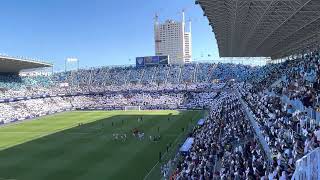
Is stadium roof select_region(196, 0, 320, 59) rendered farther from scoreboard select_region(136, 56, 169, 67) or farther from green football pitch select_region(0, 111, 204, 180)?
scoreboard select_region(136, 56, 169, 67)

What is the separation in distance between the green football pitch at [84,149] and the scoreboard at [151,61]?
55149mm

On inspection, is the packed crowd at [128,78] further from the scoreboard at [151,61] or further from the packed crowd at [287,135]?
the packed crowd at [287,135]

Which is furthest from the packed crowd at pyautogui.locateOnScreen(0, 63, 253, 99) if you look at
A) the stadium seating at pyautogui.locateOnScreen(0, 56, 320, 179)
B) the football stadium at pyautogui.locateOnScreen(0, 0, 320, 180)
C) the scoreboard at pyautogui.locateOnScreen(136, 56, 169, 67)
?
the football stadium at pyautogui.locateOnScreen(0, 0, 320, 180)

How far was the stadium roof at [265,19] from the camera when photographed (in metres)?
27.8

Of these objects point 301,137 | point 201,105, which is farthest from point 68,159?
point 201,105

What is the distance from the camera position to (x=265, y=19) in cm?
3375

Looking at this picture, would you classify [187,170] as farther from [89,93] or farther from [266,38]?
[89,93]

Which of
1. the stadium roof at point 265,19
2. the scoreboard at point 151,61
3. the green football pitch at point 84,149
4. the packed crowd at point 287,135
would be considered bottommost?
the green football pitch at point 84,149

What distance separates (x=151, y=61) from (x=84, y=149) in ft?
258

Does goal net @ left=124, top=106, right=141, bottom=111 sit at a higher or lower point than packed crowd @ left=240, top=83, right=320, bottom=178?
lower

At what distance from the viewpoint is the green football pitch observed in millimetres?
30297

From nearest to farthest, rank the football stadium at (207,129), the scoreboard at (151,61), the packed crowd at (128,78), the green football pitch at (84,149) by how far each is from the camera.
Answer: the football stadium at (207,129) < the green football pitch at (84,149) < the packed crowd at (128,78) < the scoreboard at (151,61)

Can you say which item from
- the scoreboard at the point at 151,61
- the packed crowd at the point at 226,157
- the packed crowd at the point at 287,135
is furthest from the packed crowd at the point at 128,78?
the packed crowd at the point at 287,135

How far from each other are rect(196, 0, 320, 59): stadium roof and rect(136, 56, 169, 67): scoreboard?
6718 cm
